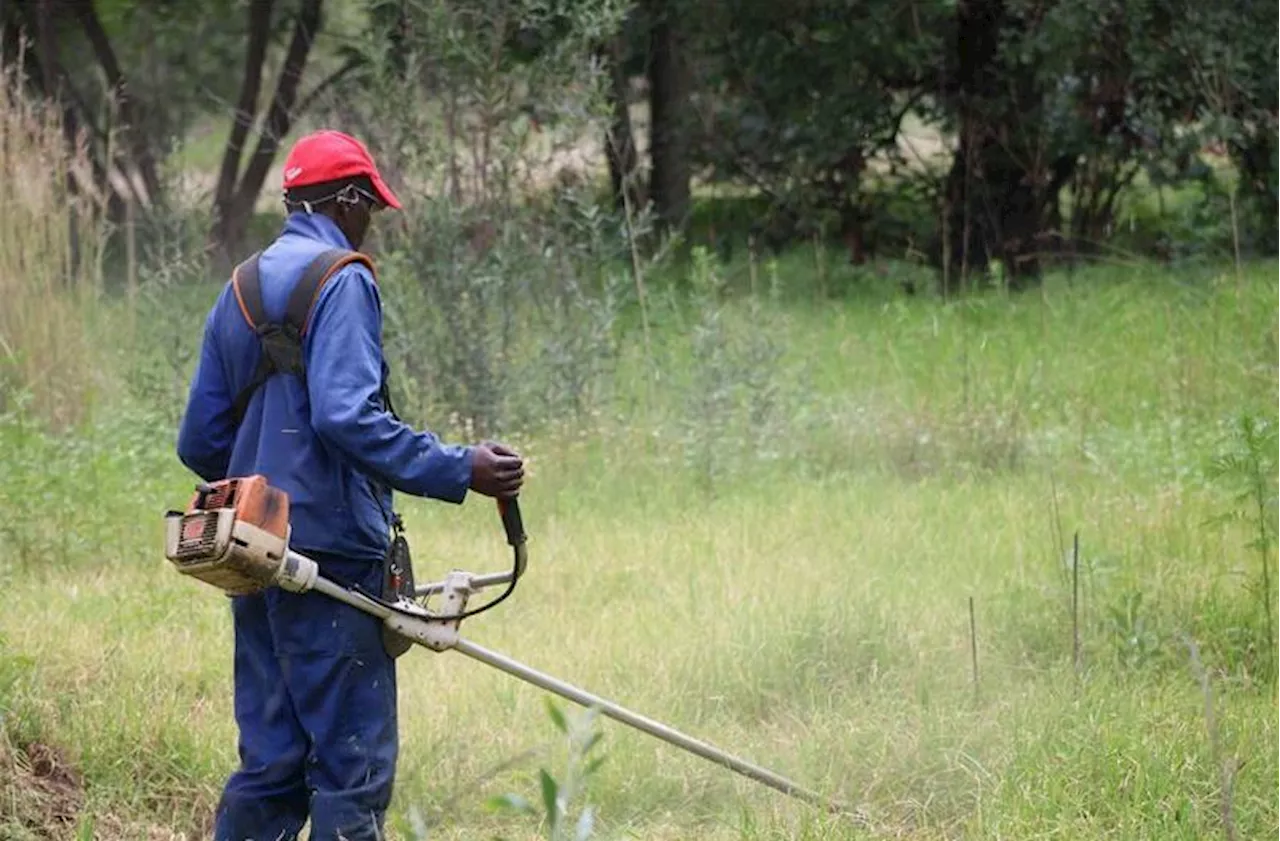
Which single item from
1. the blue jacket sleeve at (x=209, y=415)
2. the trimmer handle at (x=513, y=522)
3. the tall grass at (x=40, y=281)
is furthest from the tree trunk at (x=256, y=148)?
the trimmer handle at (x=513, y=522)

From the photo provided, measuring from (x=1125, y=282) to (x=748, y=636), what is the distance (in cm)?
761

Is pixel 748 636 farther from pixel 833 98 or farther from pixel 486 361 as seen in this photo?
pixel 833 98

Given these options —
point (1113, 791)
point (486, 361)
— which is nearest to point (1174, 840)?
point (1113, 791)

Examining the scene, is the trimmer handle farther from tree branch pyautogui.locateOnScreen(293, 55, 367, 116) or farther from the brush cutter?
tree branch pyautogui.locateOnScreen(293, 55, 367, 116)

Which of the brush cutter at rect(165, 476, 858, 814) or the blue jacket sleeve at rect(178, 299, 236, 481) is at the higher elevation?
the blue jacket sleeve at rect(178, 299, 236, 481)

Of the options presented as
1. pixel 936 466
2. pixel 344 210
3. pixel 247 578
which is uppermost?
pixel 344 210

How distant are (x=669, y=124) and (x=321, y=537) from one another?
508 inches

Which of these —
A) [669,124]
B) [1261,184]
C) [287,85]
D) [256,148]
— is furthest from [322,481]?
[256,148]

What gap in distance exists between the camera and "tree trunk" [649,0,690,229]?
17.4 metres

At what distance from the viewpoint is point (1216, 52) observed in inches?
557

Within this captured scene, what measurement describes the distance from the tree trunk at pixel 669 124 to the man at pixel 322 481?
12.2 m

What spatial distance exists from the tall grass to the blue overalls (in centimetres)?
530

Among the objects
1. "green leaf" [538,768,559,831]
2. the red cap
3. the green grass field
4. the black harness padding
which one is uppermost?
the red cap

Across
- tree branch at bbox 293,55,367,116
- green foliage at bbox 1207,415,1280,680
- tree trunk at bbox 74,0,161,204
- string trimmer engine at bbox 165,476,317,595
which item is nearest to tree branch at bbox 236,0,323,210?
tree branch at bbox 293,55,367,116
